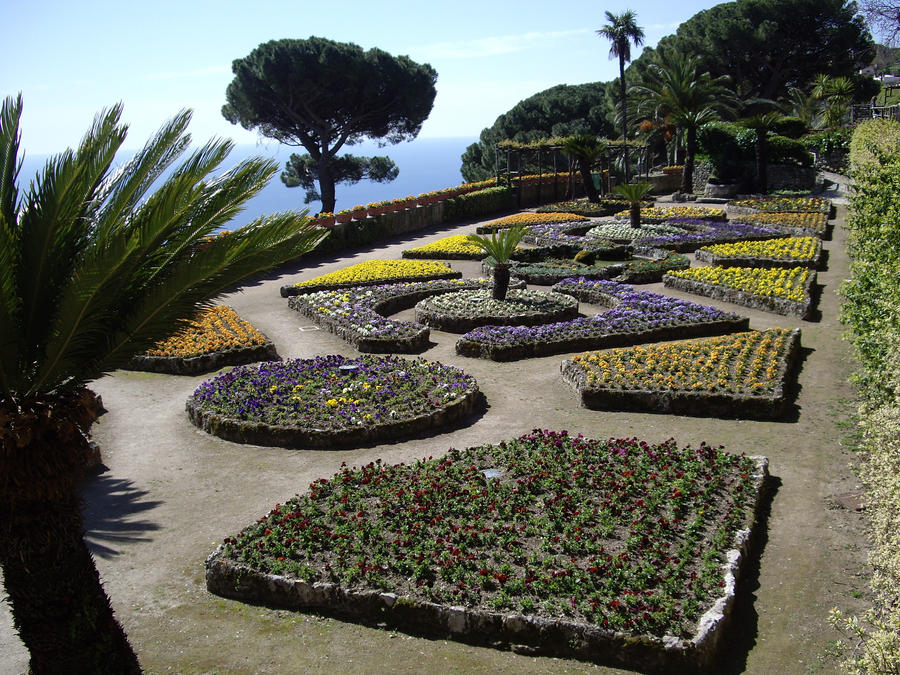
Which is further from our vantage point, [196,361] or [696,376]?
Result: [196,361]

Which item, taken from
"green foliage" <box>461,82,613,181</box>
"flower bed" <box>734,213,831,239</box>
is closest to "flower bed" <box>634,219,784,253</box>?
"flower bed" <box>734,213,831,239</box>

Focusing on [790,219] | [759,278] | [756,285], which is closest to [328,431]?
[756,285]

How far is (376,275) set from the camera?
21500 mm

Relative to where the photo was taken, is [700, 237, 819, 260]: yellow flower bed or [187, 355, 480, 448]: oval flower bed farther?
[700, 237, 819, 260]: yellow flower bed

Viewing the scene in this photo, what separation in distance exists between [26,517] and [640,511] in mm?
5807

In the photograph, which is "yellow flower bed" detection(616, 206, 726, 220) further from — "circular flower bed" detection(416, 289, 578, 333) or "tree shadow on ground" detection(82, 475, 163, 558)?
"tree shadow on ground" detection(82, 475, 163, 558)

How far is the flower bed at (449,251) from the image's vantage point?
25.3 m

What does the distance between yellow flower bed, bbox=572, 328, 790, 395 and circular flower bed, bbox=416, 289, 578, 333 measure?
2.97m

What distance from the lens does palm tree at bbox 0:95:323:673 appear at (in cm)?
534

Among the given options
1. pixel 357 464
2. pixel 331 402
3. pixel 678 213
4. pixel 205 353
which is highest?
pixel 678 213

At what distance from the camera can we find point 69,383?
573 centimetres

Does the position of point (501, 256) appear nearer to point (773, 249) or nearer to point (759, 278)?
point (759, 278)

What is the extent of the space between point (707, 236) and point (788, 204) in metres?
7.24

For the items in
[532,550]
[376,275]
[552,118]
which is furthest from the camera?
[552,118]
